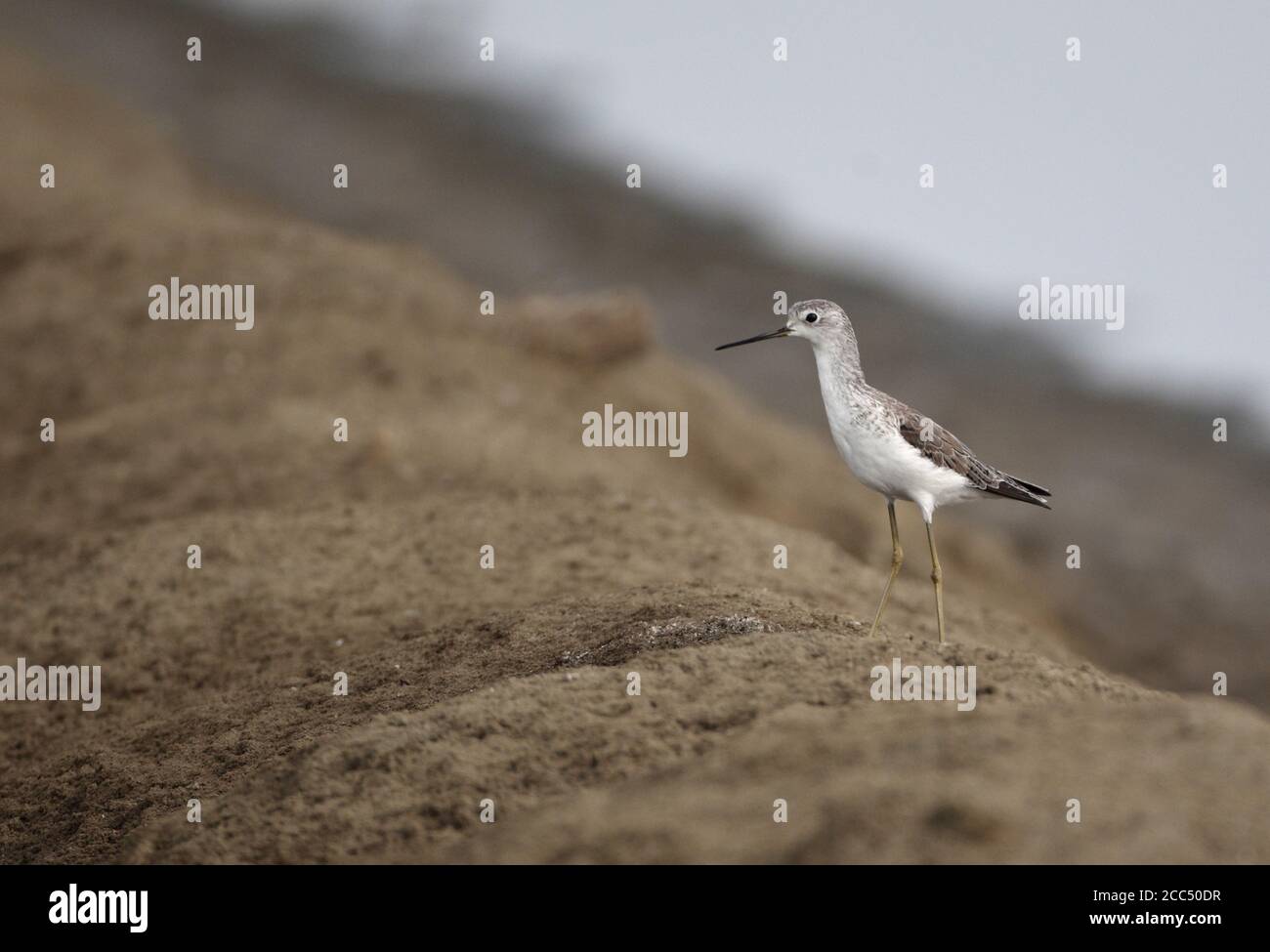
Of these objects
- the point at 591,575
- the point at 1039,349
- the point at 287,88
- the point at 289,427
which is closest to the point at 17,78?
the point at 287,88

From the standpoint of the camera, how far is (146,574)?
12.0m

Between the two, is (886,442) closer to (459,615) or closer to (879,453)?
(879,453)

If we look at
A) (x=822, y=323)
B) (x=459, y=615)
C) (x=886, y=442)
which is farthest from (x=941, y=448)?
(x=459, y=615)

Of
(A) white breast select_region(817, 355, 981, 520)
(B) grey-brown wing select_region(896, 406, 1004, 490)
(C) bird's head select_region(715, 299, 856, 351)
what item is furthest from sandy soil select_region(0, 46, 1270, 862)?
(C) bird's head select_region(715, 299, 856, 351)

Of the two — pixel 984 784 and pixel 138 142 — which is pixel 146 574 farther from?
pixel 138 142

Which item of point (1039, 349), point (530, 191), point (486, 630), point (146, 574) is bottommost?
point (486, 630)

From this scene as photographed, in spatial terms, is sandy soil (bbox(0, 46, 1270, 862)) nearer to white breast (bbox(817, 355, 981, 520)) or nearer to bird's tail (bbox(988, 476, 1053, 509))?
white breast (bbox(817, 355, 981, 520))

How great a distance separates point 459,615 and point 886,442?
3740 mm

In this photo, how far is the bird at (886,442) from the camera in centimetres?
844

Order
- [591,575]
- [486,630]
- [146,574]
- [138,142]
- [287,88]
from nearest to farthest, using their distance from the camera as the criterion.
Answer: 1. [486,630]
2. [591,575]
3. [146,574]
4. [138,142]
5. [287,88]

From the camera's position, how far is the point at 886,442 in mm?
8391

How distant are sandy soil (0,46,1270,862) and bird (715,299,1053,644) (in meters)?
0.93

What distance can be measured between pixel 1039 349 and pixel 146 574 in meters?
19.7

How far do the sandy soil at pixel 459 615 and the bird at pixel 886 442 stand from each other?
3.04 ft
